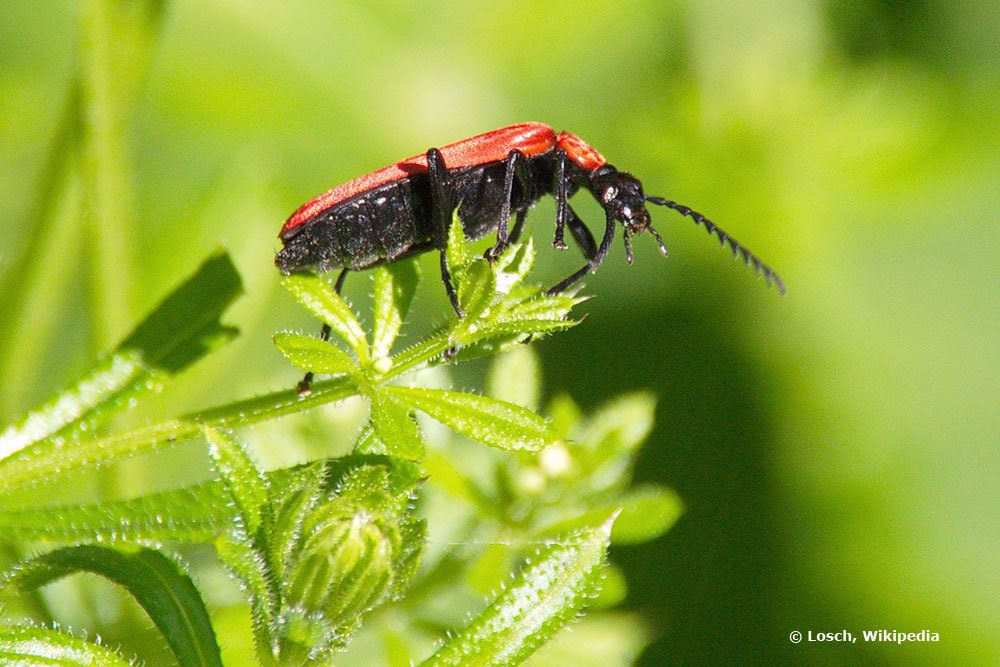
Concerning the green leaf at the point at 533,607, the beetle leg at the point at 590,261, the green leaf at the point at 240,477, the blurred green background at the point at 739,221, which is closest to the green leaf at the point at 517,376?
the beetle leg at the point at 590,261

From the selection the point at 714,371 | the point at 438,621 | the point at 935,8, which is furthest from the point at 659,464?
the point at 935,8

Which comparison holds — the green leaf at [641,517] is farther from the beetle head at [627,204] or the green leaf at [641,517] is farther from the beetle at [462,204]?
the beetle head at [627,204]

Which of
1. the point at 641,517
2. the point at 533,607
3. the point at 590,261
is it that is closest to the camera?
the point at 533,607

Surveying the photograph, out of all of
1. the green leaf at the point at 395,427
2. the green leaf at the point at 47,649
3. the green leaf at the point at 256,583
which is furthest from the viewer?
the green leaf at the point at 395,427

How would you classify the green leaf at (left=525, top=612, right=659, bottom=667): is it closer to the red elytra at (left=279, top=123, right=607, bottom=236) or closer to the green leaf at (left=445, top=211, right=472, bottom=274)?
the green leaf at (left=445, top=211, right=472, bottom=274)

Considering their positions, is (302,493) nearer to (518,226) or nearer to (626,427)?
(626,427)

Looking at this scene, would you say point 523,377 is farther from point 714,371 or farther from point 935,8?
point 935,8

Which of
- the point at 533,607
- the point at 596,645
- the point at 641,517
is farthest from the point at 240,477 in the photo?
the point at 596,645
